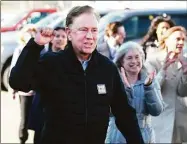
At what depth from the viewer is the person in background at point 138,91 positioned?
4.02m

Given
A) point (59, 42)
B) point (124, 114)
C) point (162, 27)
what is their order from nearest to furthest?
point (124, 114) → point (59, 42) → point (162, 27)

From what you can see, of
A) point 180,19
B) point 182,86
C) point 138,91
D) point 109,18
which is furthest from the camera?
point 180,19

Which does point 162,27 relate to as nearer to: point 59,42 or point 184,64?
point 59,42

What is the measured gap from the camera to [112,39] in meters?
7.53

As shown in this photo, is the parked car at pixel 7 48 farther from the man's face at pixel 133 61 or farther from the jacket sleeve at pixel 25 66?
the jacket sleeve at pixel 25 66

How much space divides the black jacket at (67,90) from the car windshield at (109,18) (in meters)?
6.20

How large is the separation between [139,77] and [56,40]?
1602 millimetres

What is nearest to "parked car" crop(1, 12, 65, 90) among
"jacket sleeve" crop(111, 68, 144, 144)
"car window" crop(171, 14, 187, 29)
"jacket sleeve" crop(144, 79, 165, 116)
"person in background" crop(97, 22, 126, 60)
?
"car window" crop(171, 14, 187, 29)

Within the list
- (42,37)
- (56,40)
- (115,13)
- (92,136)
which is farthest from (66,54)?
(115,13)

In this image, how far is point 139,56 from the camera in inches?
167

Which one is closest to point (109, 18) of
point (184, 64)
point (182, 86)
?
point (182, 86)

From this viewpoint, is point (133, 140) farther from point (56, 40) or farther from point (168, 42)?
point (56, 40)

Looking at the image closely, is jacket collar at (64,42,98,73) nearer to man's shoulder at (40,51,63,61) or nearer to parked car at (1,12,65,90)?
man's shoulder at (40,51,63,61)

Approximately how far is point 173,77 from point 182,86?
21cm
